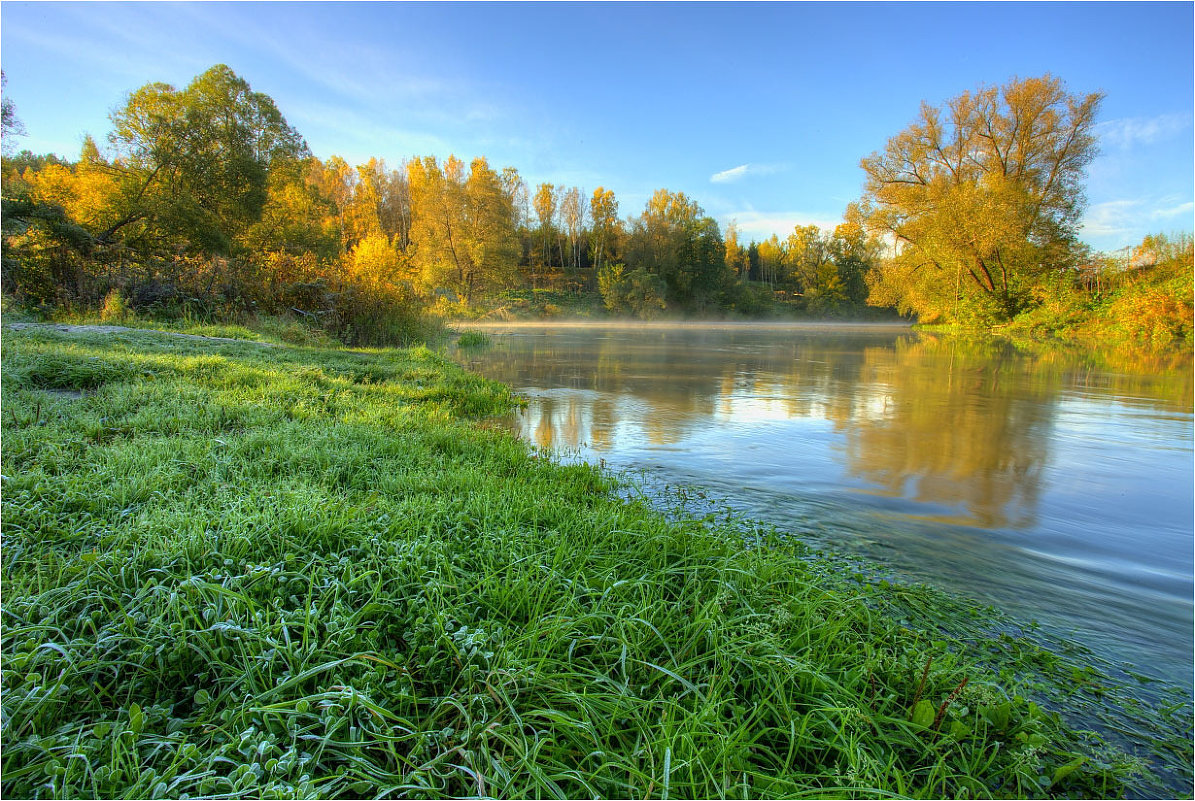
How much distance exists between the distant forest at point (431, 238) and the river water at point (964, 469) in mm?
9677

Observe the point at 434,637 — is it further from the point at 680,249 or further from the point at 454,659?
the point at 680,249

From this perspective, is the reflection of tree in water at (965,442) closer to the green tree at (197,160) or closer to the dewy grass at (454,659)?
the dewy grass at (454,659)

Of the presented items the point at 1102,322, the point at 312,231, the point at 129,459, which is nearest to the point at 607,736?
the point at 129,459

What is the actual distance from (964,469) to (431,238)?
46.4 meters

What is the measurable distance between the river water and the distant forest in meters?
9.68

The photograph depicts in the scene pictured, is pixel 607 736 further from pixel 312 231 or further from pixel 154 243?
pixel 312 231

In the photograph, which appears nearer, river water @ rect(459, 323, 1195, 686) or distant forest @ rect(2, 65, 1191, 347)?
river water @ rect(459, 323, 1195, 686)

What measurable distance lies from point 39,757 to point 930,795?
255 centimetres

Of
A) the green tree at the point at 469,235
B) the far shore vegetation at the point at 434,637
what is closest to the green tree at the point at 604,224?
the green tree at the point at 469,235

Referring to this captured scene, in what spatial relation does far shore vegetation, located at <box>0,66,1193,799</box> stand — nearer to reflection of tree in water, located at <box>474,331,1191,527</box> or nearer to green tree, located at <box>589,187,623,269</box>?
reflection of tree in water, located at <box>474,331,1191,527</box>

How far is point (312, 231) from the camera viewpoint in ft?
90.6

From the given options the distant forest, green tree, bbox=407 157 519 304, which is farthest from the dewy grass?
green tree, bbox=407 157 519 304

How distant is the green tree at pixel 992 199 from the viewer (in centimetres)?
2920

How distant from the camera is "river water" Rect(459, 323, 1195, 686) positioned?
318 cm
